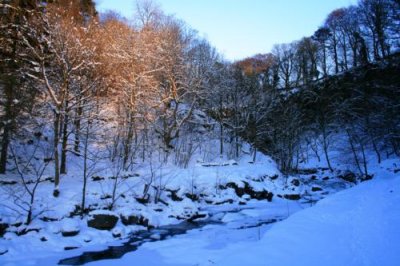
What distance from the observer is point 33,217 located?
1059 centimetres

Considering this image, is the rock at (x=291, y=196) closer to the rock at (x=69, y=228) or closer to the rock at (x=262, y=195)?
the rock at (x=262, y=195)

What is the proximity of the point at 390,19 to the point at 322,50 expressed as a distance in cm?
2435

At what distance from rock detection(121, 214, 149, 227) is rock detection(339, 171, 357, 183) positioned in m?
17.5

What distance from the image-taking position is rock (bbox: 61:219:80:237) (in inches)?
405

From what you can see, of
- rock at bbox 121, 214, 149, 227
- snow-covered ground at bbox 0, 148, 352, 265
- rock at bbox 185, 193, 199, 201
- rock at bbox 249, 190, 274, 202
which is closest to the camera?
snow-covered ground at bbox 0, 148, 352, 265

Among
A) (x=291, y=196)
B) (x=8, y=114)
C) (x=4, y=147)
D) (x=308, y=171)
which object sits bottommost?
(x=291, y=196)

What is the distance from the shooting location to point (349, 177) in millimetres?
24750

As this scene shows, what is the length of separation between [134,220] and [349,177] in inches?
751

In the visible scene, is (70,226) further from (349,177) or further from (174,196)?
(349,177)

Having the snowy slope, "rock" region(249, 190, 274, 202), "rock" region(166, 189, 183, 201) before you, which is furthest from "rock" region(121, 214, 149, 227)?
"rock" region(249, 190, 274, 202)

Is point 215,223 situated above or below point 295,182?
below

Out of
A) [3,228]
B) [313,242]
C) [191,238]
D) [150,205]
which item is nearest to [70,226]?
[3,228]

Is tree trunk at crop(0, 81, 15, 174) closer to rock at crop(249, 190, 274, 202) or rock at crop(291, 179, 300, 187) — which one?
rock at crop(249, 190, 274, 202)

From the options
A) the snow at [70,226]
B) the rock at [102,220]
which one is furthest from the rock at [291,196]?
the snow at [70,226]
